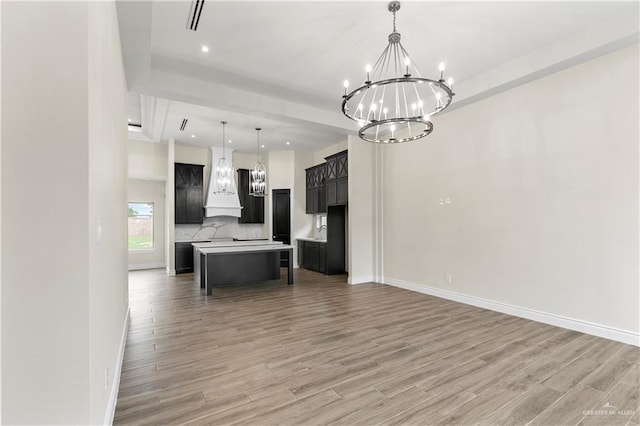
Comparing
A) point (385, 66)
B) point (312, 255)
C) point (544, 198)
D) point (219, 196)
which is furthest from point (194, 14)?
point (312, 255)

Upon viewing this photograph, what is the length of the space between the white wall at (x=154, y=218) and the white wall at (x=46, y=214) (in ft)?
26.9

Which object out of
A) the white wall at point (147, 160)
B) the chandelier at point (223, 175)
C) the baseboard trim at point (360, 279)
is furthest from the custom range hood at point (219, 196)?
the baseboard trim at point (360, 279)

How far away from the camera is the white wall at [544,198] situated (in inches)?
132

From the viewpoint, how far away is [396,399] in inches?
88.8

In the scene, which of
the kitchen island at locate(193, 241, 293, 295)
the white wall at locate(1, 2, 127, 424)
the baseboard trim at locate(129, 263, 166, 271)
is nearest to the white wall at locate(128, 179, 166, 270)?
the baseboard trim at locate(129, 263, 166, 271)

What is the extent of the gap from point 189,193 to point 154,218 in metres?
1.80

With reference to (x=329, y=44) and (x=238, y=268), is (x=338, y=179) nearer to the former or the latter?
(x=238, y=268)

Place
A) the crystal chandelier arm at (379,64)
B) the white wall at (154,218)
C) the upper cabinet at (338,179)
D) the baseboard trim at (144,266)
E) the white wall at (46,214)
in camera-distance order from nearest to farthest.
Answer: the white wall at (46,214), the crystal chandelier arm at (379,64), the upper cabinet at (338,179), the baseboard trim at (144,266), the white wall at (154,218)

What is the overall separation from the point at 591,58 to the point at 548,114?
2.26 ft

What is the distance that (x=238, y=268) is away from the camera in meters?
5.79

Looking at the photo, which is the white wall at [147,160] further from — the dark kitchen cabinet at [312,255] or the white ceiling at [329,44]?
the dark kitchen cabinet at [312,255]

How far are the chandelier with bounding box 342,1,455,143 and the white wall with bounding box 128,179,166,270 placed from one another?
6.33 meters

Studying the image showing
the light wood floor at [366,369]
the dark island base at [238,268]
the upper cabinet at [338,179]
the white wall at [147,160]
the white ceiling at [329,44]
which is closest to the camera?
the light wood floor at [366,369]

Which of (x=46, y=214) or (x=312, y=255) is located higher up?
(x=46, y=214)
